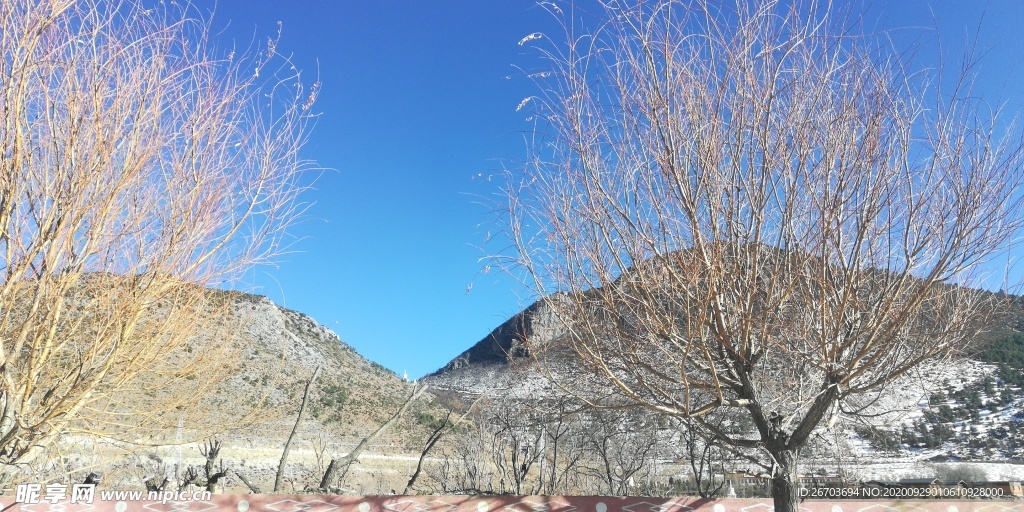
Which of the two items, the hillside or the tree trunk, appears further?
the hillside

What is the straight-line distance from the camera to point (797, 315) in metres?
4.89

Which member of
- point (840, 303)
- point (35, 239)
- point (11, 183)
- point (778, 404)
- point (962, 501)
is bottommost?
point (962, 501)

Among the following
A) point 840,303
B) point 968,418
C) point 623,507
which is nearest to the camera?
point 840,303

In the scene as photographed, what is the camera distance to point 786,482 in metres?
4.52

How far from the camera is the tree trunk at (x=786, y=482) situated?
4496 millimetres

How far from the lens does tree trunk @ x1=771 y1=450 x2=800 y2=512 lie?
14.8 ft

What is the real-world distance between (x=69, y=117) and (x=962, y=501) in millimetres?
8678

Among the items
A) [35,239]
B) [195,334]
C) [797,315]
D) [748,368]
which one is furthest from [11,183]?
[797,315]

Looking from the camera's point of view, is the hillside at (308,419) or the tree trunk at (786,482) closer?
the tree trunk at (786,482)

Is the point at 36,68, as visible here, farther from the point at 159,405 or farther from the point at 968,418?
the point at 968,418

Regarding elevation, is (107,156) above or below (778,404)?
above

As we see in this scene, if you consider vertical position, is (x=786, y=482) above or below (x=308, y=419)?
below

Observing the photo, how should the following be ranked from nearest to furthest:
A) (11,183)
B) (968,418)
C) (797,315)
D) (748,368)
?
1. (11,183)
2. (748,368)
3. (797,315)
4. (968,418)

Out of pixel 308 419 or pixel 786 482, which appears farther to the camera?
pixel 308 419
